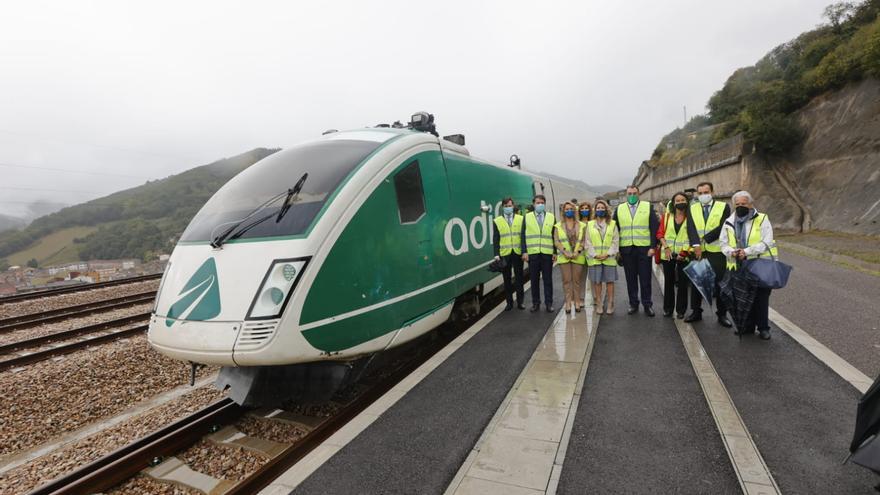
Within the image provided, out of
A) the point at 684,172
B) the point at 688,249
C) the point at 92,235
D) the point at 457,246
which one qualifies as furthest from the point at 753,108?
the point at 92,235

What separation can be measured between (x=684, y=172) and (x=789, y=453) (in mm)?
37918

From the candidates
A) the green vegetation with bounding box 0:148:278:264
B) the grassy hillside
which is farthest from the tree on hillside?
the grassy hillside

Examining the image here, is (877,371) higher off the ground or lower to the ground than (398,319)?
lower

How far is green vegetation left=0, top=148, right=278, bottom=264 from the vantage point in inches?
2426

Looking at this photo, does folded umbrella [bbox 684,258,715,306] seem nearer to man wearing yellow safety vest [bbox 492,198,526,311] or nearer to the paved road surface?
the paved road surface

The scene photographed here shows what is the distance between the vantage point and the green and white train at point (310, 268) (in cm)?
340

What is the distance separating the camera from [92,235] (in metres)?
79.7

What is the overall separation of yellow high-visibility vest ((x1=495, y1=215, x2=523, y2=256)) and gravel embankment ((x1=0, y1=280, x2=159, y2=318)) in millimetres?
12871

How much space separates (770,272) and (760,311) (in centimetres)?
61

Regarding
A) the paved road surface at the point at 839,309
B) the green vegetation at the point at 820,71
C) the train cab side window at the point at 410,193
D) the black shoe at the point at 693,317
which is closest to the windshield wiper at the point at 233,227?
the train cab side window at the point at 410,193

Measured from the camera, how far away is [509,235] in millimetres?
6969

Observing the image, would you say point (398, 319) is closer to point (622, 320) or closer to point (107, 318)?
point (622, 320)

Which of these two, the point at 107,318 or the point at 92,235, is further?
the point at 92,235

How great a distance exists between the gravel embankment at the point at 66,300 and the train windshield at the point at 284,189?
11458 mm
